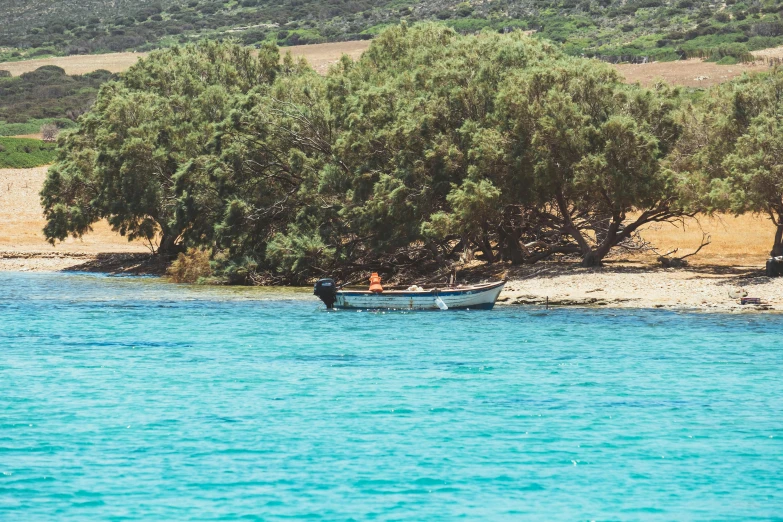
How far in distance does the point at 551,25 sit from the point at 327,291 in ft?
389

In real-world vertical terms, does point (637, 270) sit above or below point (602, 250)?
below

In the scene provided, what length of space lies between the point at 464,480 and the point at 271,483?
2.78 meters

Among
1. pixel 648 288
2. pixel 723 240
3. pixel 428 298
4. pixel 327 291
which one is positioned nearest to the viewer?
pixel 428 298

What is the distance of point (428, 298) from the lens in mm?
39688

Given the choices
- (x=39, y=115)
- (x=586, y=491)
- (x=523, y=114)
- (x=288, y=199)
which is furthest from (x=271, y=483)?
(x=39, y=115)

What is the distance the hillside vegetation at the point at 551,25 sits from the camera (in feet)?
422

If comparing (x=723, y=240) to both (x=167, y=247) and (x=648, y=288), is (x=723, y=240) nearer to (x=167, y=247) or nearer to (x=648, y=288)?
(x=648, y=288)

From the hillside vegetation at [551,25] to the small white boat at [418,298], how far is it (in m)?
80.2

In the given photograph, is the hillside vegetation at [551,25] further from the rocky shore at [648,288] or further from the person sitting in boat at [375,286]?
the person sitting in boat at [375,286]

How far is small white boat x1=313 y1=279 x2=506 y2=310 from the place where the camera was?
3931 cm

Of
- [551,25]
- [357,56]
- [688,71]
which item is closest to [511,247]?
[688,71]

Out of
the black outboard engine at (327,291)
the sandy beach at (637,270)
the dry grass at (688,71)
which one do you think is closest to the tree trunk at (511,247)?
the sandy beach at (637,270)

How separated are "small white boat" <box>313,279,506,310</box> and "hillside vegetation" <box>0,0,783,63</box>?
80.2 metres

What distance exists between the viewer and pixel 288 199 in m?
50.6
